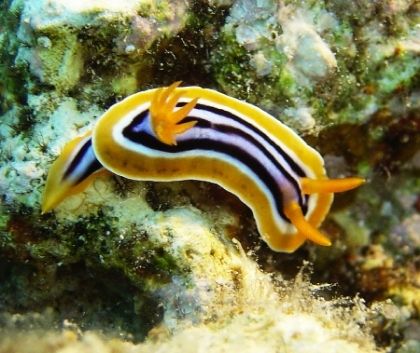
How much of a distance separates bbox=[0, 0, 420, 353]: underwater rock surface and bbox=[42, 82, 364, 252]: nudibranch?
0.14m

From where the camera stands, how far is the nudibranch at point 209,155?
143 inches

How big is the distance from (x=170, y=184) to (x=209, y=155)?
36 centimetres

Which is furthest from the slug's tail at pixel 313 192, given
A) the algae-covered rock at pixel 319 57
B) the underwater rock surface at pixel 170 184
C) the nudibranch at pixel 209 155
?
the algae-covered rock at pixel 319 57

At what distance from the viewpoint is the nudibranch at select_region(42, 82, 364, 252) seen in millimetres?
3633

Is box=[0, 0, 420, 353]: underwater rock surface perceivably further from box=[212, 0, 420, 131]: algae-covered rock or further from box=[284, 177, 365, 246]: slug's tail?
box=[284, 177, 365, 246]: slug's tail

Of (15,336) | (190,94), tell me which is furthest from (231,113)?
(15,336)

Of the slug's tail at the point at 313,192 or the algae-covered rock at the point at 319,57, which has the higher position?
the algae-covered rock at the point at 319,57

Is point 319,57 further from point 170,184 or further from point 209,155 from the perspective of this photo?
point 170,184

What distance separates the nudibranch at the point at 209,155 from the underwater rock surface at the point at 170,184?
0.47 feet

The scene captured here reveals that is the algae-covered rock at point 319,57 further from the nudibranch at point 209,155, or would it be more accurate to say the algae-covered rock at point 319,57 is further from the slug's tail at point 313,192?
the slug's tail at point 313,192

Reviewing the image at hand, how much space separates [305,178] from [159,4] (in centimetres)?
158

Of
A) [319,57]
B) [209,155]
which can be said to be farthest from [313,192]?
[319,57]

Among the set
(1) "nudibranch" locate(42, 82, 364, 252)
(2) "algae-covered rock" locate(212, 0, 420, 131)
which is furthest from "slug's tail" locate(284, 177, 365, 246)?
(2) "algae-covered rock" locate(212, 0, 420, 131)

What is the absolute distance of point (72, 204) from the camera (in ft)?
12.2
